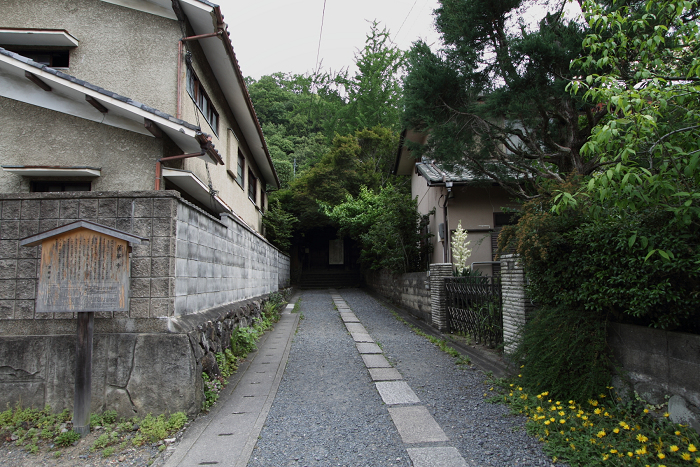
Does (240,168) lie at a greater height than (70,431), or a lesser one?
greater

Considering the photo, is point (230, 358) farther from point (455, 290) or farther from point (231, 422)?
point (455, 290)

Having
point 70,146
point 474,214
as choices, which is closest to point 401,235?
point 474,214

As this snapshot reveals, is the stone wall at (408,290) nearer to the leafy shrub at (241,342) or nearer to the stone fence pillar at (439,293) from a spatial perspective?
the stone fence pillar at (439,293)

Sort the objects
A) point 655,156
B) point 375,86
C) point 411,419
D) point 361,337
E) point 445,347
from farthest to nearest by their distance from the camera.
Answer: point 375,86, point 361,337, point 445,347, point 411,419, point 655,156

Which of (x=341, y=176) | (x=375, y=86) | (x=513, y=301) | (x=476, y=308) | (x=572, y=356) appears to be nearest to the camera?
(x=572, y=356)

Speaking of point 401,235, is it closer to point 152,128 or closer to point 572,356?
point 152,128

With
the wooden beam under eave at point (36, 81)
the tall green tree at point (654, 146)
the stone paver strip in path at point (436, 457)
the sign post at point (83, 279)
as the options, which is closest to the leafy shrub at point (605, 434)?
the stone paver strip in path at point (436, 457)

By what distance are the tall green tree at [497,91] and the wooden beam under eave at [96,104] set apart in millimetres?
5341

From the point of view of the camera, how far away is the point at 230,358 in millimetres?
5785

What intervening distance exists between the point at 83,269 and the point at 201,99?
5793 millimetres

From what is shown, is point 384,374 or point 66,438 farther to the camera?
point 384,374

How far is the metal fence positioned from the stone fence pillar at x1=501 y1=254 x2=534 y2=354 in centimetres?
64

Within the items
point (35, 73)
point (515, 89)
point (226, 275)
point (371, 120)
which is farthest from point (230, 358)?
point (371, 120)

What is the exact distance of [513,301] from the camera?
5.30 meters
